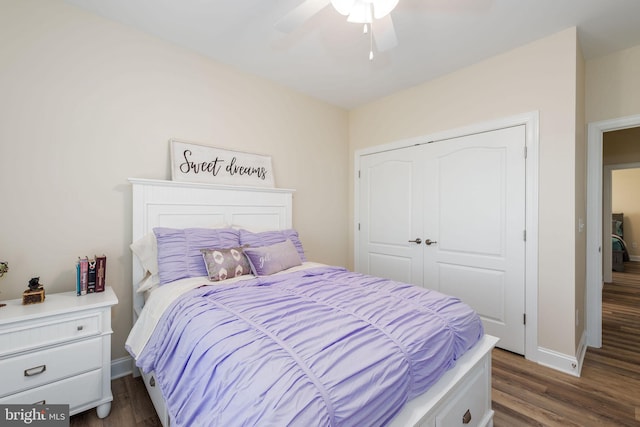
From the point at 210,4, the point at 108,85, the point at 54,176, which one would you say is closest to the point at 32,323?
the point at 54,176

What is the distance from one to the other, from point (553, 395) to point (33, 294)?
3306 mm

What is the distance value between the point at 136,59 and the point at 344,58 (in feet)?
5.54

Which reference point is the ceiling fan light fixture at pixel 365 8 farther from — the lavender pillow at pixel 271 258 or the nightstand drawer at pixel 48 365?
the nightstand drawer at pixel 48 365

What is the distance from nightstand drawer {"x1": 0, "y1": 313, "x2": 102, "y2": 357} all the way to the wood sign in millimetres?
1143

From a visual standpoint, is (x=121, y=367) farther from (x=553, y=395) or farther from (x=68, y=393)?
(x=553, y=395)

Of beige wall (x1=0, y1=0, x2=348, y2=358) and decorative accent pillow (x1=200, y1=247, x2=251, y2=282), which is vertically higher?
beige wall (x1=0, y1=0, x2=348, y2=358)

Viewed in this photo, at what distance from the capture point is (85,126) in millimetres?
2020

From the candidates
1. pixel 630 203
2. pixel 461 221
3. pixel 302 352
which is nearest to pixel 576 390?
pixel 461 221

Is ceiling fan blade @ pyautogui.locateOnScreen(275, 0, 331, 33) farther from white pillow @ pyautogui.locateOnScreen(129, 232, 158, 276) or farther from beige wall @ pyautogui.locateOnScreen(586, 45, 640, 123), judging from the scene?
beige wall @ pyautogui.locateOnScreen(586, 45, 640, 123)

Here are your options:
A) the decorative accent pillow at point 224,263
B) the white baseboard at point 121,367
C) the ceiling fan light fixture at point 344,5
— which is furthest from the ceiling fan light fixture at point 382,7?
the white baseboard at point 121,367

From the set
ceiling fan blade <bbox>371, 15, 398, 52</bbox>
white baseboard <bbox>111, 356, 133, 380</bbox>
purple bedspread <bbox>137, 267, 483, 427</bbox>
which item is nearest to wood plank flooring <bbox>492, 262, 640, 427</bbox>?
purple bedspread <bbox>137, 267, 483, 427</bbox>

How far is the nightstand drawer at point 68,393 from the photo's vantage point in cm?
147

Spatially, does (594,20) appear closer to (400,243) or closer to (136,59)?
(400,243)

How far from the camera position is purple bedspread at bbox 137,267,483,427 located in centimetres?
89
